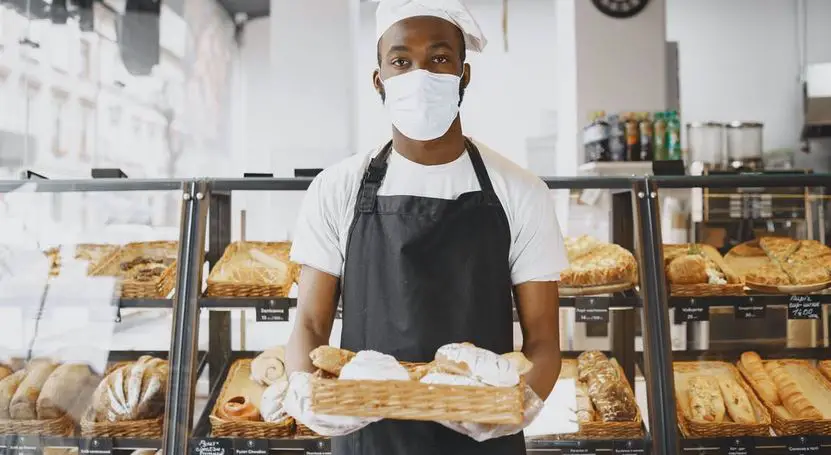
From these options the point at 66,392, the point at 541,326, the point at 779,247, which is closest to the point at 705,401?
the point at 779,247

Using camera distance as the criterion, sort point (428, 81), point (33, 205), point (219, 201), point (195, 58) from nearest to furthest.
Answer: point (428, 81)
point (33, 205)
point (219, 201)
point (195, 58)

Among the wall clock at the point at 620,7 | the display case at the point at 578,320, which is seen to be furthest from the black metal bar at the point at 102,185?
the wall clock at the point at 620,7

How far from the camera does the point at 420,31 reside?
5.49 ft

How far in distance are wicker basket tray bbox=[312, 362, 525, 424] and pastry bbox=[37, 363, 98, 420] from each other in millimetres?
1578

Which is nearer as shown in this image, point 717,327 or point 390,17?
point 390,17

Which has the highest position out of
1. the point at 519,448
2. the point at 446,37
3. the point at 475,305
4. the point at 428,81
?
the point at 446,37

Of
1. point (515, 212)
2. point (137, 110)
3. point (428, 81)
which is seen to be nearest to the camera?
point (428, 81)

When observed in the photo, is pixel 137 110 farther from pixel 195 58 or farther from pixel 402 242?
pixel 402 242

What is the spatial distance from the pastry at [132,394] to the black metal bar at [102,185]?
2.08 ft

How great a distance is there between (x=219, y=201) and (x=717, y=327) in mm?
2078

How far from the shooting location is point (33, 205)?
2.62 m

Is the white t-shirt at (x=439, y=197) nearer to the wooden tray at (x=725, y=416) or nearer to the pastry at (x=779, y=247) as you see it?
the wooden tray at (x=725, y=416)

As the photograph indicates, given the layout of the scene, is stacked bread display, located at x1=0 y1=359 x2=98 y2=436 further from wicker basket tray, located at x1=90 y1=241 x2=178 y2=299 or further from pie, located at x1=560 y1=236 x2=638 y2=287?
pie, located at x1=560 y1=236 x2=638 y2=287

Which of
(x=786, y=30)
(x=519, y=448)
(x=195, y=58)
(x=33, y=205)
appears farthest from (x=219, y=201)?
(x=786, y=30)
